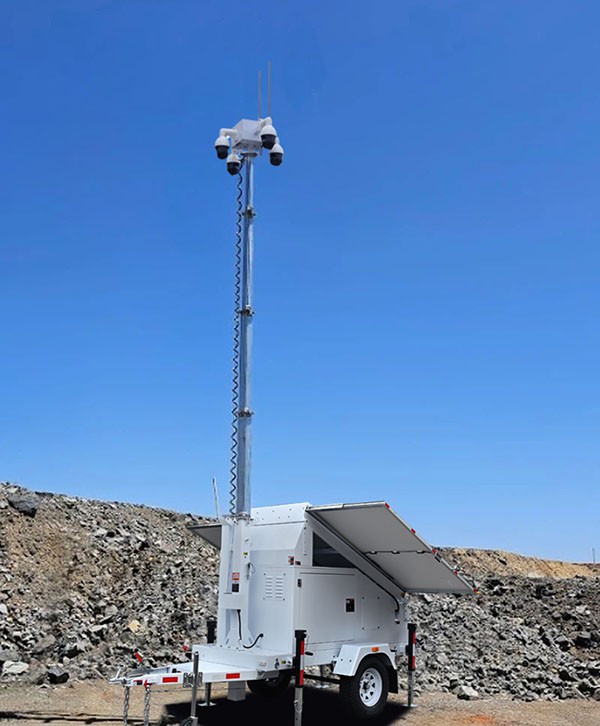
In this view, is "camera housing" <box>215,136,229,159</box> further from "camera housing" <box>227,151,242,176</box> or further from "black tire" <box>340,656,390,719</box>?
"black tire" <box>340,656,390,719</box>

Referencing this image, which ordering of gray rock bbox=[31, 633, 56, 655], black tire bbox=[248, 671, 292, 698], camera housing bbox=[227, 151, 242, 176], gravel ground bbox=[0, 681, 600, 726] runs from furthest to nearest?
gray rock bbox=[31, 633, 56, 655] → black tire bbox=[248, 671, 292, 698] → camera housing bbox=[227, 151, 242, 176] → gravel ground bbox=[0, 681, 600, 726]

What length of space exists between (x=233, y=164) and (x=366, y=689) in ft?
27.2

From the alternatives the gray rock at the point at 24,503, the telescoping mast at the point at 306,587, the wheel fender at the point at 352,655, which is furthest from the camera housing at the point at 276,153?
the gray rock at the point at 24,503

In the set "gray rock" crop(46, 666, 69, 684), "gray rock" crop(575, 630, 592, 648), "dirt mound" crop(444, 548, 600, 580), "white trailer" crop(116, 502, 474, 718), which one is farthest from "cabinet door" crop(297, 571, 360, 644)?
"dirt mound" crop(444, 548, 600, 580)

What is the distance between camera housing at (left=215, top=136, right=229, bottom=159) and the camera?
11961 millimetres

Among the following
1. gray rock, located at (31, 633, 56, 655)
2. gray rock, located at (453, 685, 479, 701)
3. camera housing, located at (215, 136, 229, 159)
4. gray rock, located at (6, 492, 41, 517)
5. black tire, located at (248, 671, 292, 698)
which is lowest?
gray rock, located at (453, 685, 479, 701)

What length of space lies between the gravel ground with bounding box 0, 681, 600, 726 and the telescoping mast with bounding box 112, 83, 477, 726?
0.56 m

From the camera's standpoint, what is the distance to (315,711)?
11500 mm

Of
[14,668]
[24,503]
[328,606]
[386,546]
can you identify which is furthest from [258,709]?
[24,503]

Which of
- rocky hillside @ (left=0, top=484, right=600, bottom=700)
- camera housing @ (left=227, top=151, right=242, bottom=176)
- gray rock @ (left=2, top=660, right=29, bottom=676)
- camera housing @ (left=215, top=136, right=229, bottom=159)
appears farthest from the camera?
rocky hillside @ (left=0, top=484, right=600, bottom=700)

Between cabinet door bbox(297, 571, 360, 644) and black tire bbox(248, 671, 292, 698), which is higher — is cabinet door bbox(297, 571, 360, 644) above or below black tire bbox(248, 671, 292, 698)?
above

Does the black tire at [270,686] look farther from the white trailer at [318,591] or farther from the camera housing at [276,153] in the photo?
the camera housing at [276,153]

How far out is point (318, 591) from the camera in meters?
10.6

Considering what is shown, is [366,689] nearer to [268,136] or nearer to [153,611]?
[153,611]
